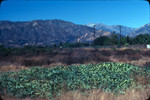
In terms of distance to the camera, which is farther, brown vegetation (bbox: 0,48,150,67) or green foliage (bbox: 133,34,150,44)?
green foliage (bbox: 133,34,150,44)

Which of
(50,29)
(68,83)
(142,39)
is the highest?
(142,39)

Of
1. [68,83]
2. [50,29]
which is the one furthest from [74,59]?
[68,83]

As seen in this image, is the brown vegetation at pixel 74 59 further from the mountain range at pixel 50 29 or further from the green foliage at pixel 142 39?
the green foliage at pixel 142 39

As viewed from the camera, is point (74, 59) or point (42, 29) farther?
point (74, 59)

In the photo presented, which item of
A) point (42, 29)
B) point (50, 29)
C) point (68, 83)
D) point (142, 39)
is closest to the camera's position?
point (68, 83)

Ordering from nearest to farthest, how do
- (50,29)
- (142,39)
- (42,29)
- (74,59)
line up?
(50,29) < (42,29) < (74,59) < (142,39)

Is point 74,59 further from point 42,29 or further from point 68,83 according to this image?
point 68,83

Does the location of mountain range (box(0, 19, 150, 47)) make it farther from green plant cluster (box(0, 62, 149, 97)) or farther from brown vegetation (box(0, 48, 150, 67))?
brown vegetation (box(0, 48, 150, 67))

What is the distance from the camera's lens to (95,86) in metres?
5.34

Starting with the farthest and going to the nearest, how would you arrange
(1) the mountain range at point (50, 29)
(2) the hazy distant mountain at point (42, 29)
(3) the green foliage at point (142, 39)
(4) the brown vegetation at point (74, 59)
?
(3) the green foliage at point (142, 39)
(4) the brown vegetation at point (74, 59)
(2) the hazy distant mountain at point (42, 29)
(1) the mountain range at point (50, 29)

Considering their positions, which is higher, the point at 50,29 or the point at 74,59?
the point at 50,29

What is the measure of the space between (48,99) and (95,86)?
76.1 inches

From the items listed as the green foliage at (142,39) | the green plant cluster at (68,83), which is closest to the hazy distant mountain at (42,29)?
the green plant cluster at (68,83)

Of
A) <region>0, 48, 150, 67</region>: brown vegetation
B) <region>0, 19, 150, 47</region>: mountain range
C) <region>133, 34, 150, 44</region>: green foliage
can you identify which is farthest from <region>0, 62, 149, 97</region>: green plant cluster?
<region>133, 34, 150, 44</region>: green foliage
